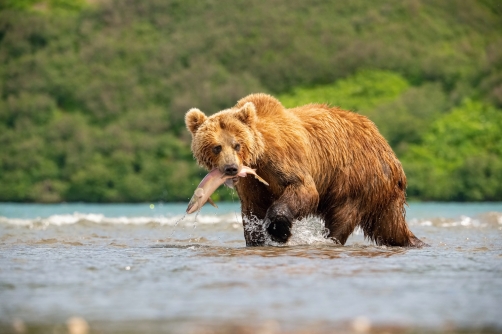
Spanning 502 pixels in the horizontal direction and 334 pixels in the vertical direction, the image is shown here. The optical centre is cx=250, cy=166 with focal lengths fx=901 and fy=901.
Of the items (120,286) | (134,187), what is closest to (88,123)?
(134,187)

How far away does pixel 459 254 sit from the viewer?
25.0ft

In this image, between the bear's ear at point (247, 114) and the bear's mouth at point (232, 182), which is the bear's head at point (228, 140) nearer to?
the bear's ear at point (247, 114)

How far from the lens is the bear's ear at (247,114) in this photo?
785 cm

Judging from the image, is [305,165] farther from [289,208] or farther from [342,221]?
[342,221]

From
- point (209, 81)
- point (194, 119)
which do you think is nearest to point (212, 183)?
point (194, 119)

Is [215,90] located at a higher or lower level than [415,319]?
higher

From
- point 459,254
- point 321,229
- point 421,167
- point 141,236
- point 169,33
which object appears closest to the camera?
point 459,254

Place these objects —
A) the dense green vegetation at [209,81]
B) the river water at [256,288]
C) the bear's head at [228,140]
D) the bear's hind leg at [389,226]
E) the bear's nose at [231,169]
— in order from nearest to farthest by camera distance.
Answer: the river water at [256,288] < the bear's nose at [231,169] < the bear's head at [228,140] < the bear's hind leg at [389,226] < the dense green vegetation at [209,81]

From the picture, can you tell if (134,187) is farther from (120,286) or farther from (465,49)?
A: (120,286)

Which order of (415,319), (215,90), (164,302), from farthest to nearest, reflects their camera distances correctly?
(215,90) → (164,302) → (415,319)

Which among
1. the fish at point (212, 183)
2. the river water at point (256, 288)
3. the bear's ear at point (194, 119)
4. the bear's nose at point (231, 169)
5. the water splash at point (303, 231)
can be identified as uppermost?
the bear's ear at point (194, 119)

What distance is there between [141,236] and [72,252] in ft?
11.6

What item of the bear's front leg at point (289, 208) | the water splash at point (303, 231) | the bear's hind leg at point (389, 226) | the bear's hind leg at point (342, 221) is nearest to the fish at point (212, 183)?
the bear's front leg at point (289, 208)

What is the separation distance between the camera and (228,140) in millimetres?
7680
